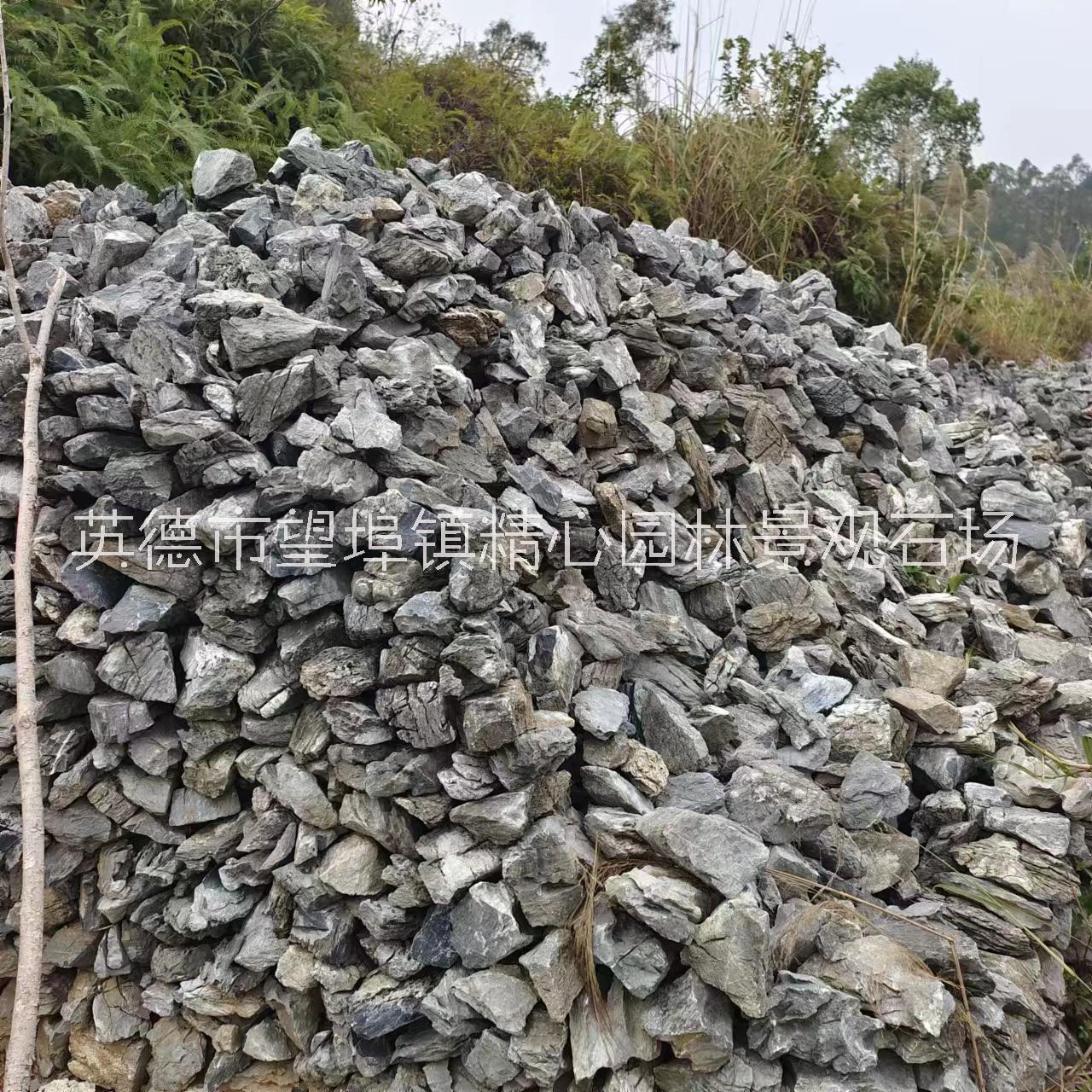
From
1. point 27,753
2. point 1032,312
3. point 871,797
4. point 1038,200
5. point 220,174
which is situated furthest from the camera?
point 1038,200

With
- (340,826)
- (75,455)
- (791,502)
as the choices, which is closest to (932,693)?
(791,502)

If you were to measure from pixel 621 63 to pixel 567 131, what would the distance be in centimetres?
262

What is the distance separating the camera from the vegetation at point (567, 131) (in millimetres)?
5734

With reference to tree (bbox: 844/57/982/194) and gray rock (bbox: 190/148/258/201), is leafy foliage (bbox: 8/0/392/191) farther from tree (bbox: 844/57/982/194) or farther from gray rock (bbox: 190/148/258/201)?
tree (bbox: 844/57/982/194)

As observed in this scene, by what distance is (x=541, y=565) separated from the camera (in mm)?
3801

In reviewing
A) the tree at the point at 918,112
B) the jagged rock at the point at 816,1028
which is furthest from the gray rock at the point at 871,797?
the tree at the point at 918,112

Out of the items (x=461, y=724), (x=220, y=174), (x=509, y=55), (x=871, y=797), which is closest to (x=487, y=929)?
(x=461, y=724)

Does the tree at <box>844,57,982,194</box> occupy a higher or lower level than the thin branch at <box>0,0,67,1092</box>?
higher

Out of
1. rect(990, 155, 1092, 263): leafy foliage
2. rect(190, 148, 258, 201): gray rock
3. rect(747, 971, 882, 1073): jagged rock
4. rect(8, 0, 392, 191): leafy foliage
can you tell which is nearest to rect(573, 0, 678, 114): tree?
rect(8, 0, 392, 191): leafy foliage

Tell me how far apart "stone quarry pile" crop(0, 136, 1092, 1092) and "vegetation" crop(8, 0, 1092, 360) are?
5.51 feet

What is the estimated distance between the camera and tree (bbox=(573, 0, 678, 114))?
898 centimetres

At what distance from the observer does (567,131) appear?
8.07m

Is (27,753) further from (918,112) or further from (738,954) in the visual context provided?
(918,112)

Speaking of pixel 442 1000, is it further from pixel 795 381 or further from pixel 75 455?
pixel 795 381
